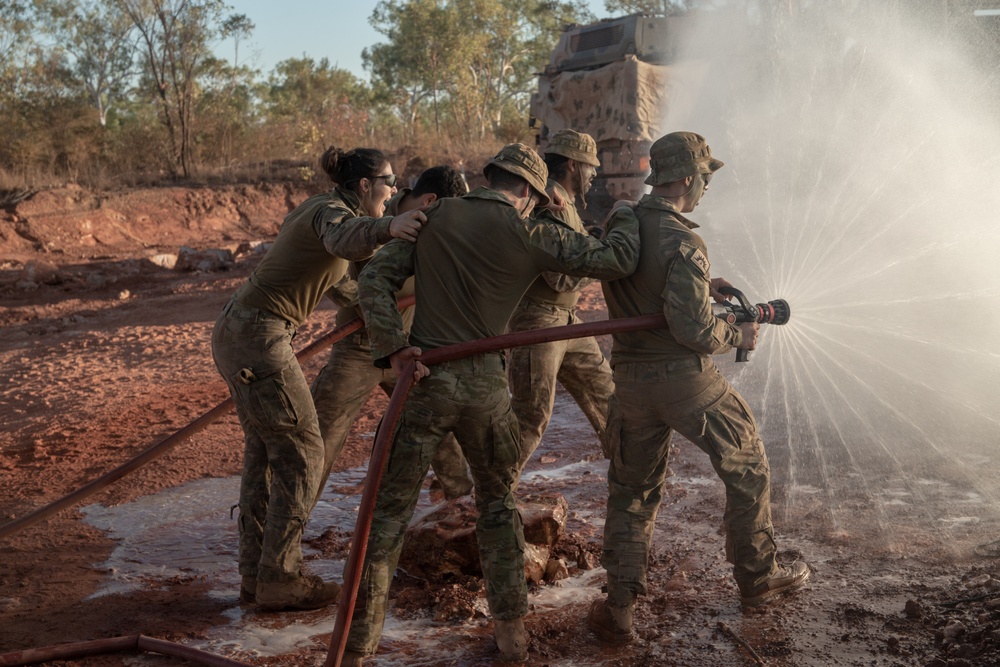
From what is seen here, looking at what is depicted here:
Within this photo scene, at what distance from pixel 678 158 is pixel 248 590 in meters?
2.77

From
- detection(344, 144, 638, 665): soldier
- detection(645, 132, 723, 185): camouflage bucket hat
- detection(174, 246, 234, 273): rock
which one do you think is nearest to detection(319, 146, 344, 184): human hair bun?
detection(344, 144, 638, 665): soldier

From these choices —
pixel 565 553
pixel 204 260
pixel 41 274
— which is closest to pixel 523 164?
pixel 565 553

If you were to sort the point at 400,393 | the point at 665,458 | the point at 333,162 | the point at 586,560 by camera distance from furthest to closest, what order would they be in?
the point at 586,560 → the point at 333,162 → the point at 665,458 → the point at 400,393

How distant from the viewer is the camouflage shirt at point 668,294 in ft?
12.9

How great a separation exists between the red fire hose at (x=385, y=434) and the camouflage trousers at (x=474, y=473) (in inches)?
3.7

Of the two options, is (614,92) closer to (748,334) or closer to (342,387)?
(342,387)

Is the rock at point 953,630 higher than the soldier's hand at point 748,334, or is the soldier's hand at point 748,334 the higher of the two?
the soldier's hand at point 748,334

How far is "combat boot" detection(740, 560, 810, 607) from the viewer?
4.25 metres

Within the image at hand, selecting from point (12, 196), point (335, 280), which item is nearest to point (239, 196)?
point (12, 196)

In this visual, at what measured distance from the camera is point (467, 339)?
3867 mm

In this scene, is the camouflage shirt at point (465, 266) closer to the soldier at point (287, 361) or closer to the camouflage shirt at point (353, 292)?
the soldier at point (287, 361)

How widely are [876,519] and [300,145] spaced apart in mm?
19256

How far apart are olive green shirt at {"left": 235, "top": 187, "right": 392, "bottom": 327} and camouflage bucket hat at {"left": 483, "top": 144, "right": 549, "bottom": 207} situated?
661mm

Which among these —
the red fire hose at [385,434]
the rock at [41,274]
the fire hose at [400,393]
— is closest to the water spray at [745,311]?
the fire hose at [400,393]
